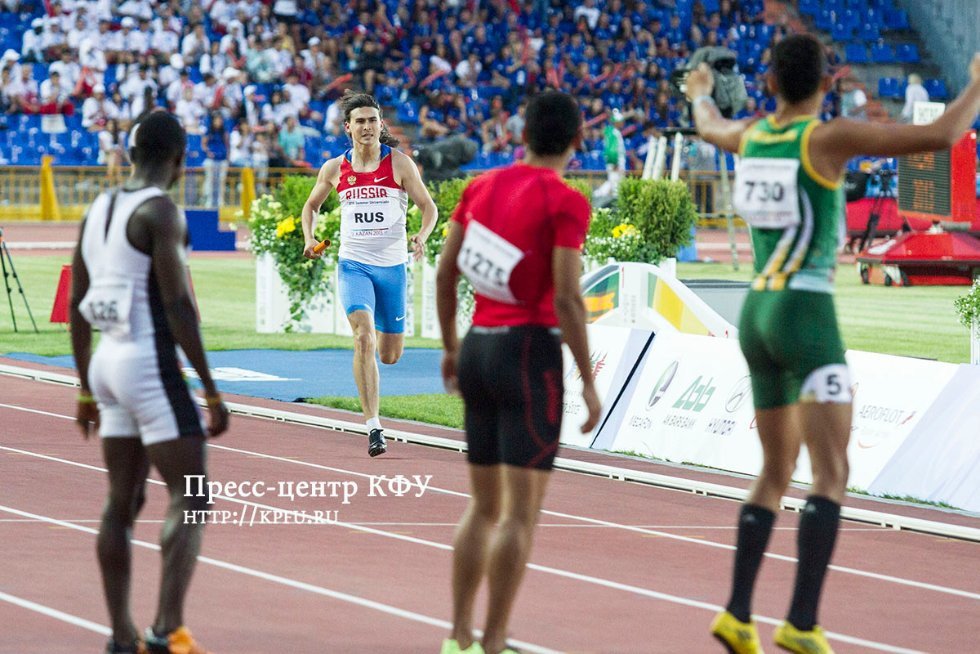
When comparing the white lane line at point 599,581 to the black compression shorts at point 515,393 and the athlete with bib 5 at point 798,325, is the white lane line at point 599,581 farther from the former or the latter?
the black compression shorts at point 515,393

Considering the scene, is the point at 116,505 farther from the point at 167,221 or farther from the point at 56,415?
the point at 56,415

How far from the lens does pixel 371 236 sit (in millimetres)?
11484

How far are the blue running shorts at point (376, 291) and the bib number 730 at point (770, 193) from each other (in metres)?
5.25

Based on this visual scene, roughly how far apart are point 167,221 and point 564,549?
3.36 metres

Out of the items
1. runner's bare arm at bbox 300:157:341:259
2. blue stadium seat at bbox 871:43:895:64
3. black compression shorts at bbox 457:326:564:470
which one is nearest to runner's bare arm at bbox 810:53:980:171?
black compression shorts at bbox 457:326:564:470

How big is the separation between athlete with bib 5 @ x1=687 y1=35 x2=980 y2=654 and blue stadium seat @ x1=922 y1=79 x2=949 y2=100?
39.0 meters

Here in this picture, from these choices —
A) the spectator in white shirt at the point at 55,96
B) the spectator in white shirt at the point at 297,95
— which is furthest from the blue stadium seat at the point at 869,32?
the spectator in white shirt at the point at 55,96

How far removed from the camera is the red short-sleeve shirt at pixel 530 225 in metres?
5.78

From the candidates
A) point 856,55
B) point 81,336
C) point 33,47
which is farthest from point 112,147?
point 81,336

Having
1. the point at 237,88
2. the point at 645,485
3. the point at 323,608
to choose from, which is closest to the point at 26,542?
the point at 323,608

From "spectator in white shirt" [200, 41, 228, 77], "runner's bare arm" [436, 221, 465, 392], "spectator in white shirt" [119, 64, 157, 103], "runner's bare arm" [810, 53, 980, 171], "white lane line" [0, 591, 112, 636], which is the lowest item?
"white lane line" [0, 591, 112, 636]

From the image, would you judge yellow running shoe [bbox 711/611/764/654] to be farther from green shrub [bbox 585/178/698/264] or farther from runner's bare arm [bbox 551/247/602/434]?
green shrub [bbox 585/178/698/264]

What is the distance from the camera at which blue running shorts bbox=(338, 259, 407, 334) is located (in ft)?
37.4

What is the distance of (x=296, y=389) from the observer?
576 inches
